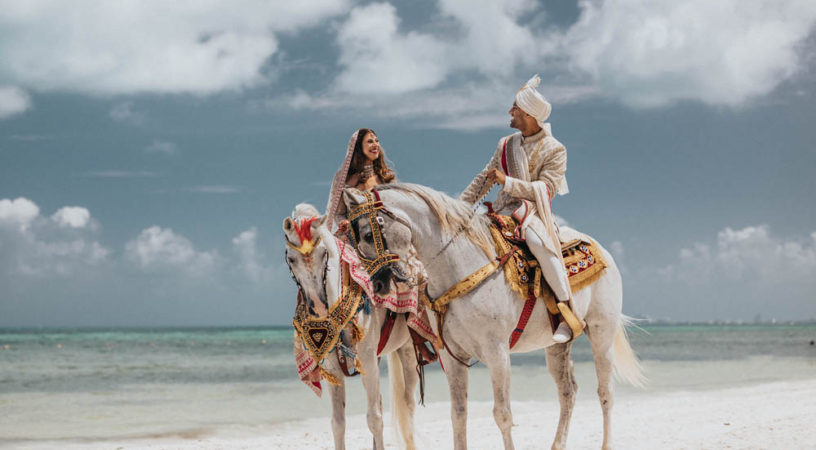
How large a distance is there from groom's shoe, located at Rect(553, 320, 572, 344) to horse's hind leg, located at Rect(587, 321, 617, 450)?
67 centimetres

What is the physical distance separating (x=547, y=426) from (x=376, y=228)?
549cm

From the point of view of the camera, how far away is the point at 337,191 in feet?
14.7

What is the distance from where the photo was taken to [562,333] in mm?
4402

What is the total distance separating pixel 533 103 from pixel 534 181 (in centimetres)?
53

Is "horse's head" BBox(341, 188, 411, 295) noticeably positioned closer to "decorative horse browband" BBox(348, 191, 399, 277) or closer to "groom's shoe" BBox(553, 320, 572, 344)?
"decorative horse browband" BBox(348, 191, 399, 277)

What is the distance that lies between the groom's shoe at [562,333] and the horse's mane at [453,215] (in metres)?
0.72

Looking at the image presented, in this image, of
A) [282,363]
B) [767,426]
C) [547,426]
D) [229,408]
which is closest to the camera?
[767,426]

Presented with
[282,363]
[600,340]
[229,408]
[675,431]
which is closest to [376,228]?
[600,340]

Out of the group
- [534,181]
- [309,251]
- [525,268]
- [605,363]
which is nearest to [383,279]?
[309,251]

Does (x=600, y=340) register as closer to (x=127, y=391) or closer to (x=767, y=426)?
(x=767, y=426)

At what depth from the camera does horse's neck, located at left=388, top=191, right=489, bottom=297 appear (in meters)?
3.83

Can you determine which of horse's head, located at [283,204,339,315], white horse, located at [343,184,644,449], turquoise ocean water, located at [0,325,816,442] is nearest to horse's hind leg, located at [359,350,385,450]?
white horse, located at [343,184,644,449]

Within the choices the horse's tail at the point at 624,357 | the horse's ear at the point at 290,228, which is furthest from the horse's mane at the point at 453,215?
the horse's tail at the point at 624,357

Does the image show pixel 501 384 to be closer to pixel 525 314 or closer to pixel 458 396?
pixel 458 396
